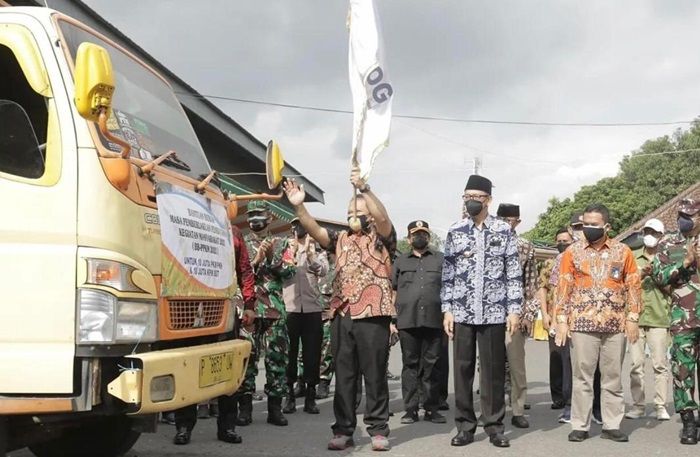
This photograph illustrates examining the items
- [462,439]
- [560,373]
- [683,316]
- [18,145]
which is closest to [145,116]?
[18,145]

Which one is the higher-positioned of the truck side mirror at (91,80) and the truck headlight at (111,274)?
the truck side mirror at (91,80)

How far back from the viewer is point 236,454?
5.72 meters

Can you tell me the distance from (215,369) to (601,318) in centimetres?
340

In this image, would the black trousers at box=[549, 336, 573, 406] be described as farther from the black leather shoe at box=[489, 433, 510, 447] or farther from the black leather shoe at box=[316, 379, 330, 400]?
the black leather shoe at box=[316, 379, 330, 400]

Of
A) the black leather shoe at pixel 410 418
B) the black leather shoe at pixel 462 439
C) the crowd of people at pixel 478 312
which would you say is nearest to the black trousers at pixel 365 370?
the crowd of people at pixel 478 312

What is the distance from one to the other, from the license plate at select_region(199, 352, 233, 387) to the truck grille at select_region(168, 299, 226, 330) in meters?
0.21

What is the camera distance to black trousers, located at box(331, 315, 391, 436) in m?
5.80

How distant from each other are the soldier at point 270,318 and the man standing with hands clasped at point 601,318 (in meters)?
2.56

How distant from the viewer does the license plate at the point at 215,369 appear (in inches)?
168

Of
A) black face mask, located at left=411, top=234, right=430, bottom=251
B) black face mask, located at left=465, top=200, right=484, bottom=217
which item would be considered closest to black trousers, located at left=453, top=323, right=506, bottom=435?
black face mask, located at left=465, top=200, right=484, bottom=217

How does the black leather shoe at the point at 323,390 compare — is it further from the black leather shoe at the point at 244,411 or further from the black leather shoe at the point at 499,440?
the black leather shoe at the point at 499,440

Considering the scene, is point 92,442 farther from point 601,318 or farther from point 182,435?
point 601,318

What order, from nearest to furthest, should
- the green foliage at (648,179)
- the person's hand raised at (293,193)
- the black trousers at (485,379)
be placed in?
the person's hand raised at (293,193) < the black trousers at (485,379) < the green foliage at (648,179)

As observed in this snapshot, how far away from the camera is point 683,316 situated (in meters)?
6.31
